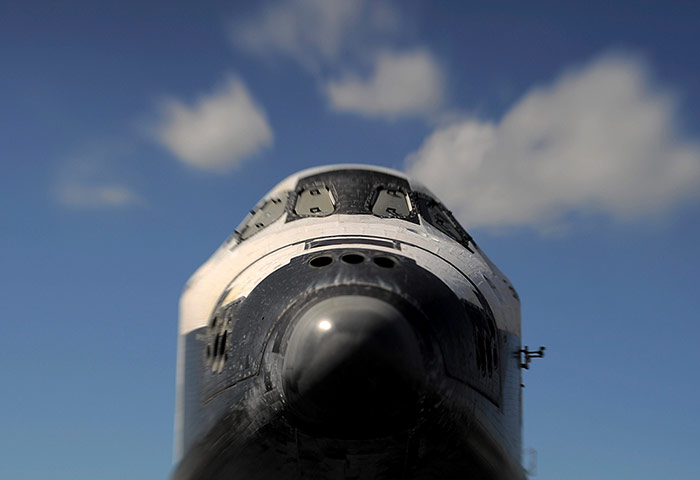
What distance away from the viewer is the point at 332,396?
3.94 metres

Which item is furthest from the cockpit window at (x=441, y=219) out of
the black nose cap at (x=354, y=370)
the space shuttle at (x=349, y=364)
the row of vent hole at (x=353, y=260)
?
the black nose cap at (x=354, y=370)

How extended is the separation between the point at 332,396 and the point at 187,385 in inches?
86.9

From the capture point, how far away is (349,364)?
3.89 m

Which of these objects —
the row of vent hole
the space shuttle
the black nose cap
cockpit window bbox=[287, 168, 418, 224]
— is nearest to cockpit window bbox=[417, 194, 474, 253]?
cockpit window bbox=[287, 168, 418, 224]

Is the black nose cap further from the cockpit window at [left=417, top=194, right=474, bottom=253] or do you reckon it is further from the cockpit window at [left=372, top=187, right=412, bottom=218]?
the cockpit window at [left=417, top=194, right=474, bottom=253]

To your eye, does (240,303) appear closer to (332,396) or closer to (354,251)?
(354,251)

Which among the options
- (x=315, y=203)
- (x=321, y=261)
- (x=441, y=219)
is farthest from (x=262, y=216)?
(x=321, y=261)

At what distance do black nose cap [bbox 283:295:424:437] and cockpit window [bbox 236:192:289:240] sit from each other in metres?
3.02

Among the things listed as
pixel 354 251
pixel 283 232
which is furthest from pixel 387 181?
pixel 354 251

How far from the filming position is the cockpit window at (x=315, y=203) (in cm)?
672

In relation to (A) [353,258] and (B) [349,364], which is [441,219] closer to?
(A) [353,258]

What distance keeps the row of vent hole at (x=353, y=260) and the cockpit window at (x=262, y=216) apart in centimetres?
225

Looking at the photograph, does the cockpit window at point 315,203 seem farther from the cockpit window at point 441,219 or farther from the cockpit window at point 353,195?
the cockpit window at point 441,219

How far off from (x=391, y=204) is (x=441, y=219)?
59 centimetres
